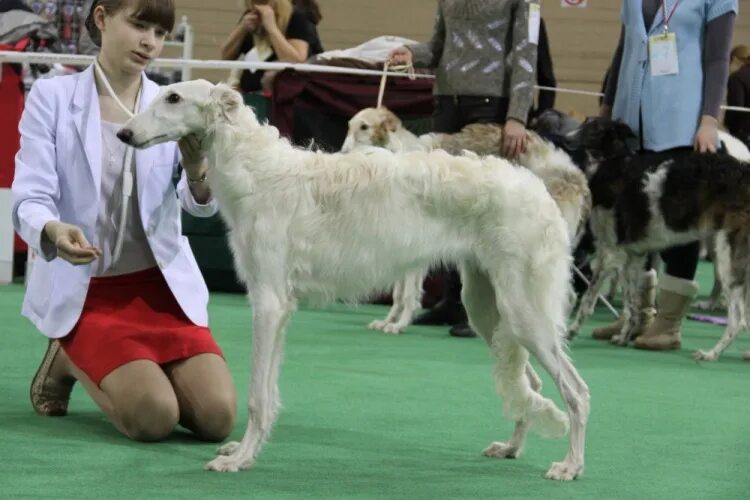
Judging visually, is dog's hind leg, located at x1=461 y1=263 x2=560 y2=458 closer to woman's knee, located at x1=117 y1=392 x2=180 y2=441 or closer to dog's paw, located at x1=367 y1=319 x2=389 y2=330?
woman's knee, located at x1=117 y1=392 x2=180 y2=441

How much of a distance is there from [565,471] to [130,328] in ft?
4.73

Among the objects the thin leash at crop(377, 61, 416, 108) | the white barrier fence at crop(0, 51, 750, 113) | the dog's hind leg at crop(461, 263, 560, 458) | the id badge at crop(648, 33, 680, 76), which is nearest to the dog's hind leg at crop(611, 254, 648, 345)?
the id badge at crop(648, 33, 680, 76)

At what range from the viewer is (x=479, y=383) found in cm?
502

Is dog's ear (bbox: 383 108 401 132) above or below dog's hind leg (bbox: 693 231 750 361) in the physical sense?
above

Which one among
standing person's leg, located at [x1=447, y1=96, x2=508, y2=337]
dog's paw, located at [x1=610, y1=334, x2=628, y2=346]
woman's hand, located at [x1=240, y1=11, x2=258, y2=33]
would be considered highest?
woman's hand, located at [x1=240, y1=11, x2=258, y2=33]

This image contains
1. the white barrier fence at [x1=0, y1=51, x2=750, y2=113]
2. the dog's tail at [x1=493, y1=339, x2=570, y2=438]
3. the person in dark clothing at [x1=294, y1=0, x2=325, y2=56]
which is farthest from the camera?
the person in dark clothing at [x1=294, y1=0, x2=325, y2=56]

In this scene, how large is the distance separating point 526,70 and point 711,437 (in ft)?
7.97

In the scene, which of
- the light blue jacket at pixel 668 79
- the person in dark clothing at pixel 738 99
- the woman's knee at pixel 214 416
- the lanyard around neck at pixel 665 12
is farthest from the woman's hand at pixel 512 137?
the person in dark clothing at pixel 738 99

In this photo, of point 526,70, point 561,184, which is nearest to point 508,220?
point 526,70

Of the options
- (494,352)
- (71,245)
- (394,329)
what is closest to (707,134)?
(394,329)

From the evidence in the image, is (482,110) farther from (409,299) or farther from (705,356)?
(705,356)

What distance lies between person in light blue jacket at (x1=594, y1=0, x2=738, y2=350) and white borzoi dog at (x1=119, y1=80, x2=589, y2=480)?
267cm

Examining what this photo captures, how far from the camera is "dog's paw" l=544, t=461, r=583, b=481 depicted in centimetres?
342

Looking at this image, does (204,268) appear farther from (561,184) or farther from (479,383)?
(479,383)
